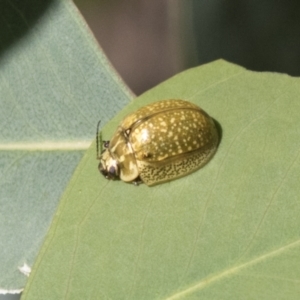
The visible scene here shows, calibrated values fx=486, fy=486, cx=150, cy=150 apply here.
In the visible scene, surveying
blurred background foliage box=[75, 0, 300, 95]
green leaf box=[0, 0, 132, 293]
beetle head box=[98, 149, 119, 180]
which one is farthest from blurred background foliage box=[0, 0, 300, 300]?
beetle head box=[98, 149, 119, 180]

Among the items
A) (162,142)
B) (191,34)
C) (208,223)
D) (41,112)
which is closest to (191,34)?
(191,34)

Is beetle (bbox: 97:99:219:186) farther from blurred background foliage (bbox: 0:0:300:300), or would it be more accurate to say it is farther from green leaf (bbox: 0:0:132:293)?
blurred background foliage (bbox: 0:0:300:300)

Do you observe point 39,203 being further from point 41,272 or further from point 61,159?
point 41,272

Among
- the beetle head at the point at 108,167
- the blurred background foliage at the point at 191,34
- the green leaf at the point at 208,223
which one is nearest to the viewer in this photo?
the green leaf at the point at 208,223

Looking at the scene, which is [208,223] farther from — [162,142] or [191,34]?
[191,34]

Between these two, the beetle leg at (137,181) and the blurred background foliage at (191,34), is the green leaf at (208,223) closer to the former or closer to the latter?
the beetle leg at (137,181)

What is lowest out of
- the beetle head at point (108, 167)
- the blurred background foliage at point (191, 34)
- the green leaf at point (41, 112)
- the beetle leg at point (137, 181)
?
the blurred background foliage at point (191, 34)

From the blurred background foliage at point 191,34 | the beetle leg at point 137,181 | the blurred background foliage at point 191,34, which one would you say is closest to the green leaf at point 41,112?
the beetle leg at point 137,181
